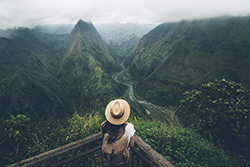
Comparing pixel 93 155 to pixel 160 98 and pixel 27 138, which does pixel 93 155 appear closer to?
pixel 27 138

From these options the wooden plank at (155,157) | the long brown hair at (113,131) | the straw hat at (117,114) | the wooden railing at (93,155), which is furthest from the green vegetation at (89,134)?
the straw hat at (117,114)

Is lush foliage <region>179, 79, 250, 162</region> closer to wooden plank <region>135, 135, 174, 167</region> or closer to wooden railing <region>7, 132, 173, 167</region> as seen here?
wooden plank <region>135, 135, 174, 167</region>

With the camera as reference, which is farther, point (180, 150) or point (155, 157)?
point (180, 150)

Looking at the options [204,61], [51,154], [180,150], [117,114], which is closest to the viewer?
[117,114]

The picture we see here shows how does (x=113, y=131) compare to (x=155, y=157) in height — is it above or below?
above

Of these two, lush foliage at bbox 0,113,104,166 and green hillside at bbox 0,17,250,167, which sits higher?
lush foliage at bbox 0,113,104,166

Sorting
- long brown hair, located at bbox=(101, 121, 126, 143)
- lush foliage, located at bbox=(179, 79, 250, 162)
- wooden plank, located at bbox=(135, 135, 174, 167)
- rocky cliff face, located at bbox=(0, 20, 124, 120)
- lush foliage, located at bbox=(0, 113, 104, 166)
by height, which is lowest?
rocky cliff face, located at bbox=(0, 20, 124, 120)

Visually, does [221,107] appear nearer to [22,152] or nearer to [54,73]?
[22,152]

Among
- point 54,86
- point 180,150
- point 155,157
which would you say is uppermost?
point 155,157

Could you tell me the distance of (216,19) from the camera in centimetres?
13425

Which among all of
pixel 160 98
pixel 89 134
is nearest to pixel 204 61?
pixel 160 98

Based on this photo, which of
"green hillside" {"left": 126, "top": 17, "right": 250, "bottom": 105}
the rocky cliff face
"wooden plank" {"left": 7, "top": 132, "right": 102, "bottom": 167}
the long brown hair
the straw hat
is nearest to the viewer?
the straw hat

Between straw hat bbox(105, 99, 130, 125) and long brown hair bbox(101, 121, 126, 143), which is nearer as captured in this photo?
straw hat bbox(105, 99, 130, 125)

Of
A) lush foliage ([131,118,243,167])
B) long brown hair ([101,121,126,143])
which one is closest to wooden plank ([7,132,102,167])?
long brown hair ([101,121,126,143])
